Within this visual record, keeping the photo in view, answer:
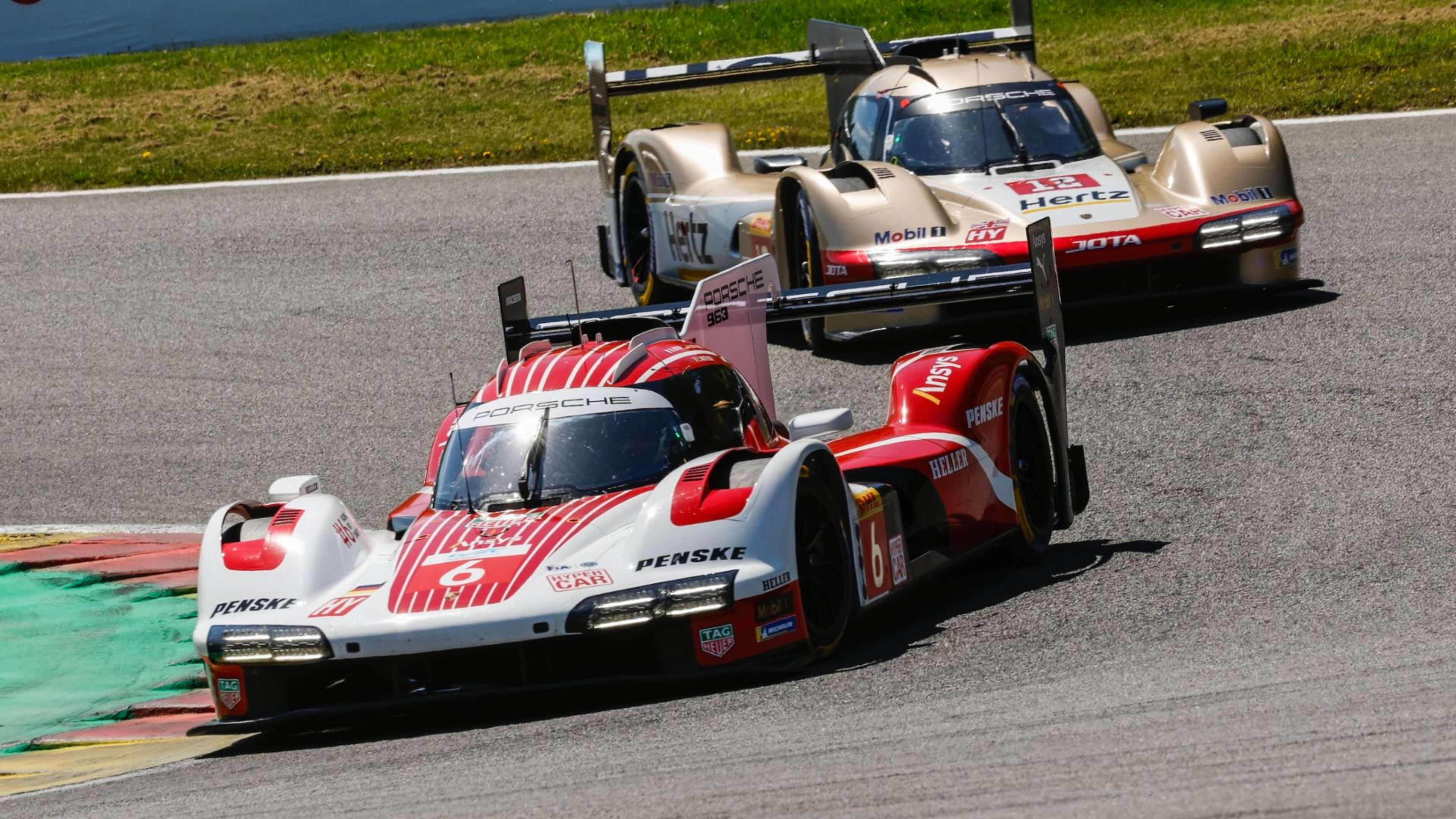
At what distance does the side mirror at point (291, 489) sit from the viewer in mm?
7535

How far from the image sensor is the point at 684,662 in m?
5.79

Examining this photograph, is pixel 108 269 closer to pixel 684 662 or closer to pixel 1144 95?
pixel 1144 95

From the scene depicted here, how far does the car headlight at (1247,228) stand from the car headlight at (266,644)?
6.88 m

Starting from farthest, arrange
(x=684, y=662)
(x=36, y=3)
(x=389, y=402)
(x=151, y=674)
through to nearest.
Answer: (x=36, y=3) < (x=389, y=402) < (x=151, y=674) < (x=684, y=662)

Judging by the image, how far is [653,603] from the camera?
5.78 m

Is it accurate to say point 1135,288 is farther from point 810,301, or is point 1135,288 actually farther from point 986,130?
point 810,301

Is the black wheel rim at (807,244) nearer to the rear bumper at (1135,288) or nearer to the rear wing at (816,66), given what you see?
the rear bumper at (1135,288)

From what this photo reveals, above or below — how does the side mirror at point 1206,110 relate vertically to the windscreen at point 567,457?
above

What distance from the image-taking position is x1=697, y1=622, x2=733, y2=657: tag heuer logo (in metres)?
5.80

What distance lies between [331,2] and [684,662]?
1853 cm

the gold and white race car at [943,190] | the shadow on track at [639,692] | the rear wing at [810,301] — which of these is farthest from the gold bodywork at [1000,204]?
the shadow on track at [639,692]

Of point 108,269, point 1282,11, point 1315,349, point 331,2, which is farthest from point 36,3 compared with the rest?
point 1315,349

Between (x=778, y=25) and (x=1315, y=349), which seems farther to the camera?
(x=778, y=25)

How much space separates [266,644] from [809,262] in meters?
6.20
